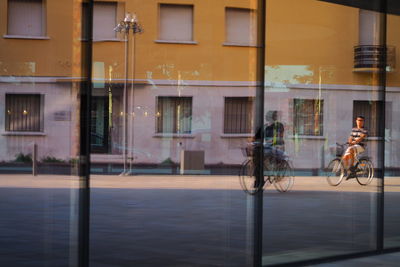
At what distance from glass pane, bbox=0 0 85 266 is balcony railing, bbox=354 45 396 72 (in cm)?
358

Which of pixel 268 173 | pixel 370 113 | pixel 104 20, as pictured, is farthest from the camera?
pixel 370 113

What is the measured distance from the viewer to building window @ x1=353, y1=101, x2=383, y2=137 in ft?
26.2

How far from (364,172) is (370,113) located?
649 mm

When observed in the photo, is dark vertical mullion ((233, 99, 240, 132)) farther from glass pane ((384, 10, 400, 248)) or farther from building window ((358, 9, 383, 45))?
glass pane ((384, 10, 400, 248))

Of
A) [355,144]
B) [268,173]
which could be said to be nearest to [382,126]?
[355,144]

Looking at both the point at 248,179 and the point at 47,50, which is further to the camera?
the point at 248,179

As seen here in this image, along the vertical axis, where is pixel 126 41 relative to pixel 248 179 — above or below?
above

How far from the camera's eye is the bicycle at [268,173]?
6.76 m

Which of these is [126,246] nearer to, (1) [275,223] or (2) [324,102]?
(1) [275,223]

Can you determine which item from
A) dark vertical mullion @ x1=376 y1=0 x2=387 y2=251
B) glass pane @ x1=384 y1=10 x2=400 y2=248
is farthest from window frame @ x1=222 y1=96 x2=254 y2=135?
glass pane @ x1=384 y1=10 x2=400 y2=248

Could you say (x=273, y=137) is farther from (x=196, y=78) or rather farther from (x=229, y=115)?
(x=196, y=78)

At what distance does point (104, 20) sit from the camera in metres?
5.76

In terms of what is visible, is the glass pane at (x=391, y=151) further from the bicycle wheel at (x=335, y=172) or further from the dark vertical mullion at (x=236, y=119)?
the dark vertical mullion at (x=236, y=119)

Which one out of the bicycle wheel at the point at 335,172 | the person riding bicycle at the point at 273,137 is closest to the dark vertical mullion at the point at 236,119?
the person riding bicycle at the point at 273,137
